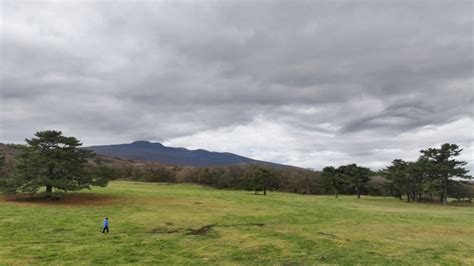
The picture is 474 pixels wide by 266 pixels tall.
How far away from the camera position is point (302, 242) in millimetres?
21469

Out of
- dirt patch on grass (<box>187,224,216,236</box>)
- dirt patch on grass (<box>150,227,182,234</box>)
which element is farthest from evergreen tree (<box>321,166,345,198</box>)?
dirt patch on grass (<box>150,227,182,234</box>)

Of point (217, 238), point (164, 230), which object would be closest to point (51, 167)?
point (164, 230)

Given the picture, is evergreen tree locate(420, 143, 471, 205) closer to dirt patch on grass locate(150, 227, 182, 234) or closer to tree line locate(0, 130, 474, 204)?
tree line locate(0, 130, 474, 204)

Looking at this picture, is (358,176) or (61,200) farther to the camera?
(358,176)

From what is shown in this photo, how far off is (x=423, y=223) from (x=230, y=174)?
83.9 meters

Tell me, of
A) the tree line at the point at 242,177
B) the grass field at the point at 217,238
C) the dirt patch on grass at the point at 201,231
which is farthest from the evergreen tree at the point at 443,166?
the dirt patch on grass at the point at 201,231

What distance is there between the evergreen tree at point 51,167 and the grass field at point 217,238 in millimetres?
3980

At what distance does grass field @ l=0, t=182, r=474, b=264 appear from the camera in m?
17.4

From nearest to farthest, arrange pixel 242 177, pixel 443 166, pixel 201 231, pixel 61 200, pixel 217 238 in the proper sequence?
pixel 217 238
pixel 201 231
pixel 61 200
pixel 443 166
pixel 242 177

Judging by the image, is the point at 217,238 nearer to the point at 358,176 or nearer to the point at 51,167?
the point at 51,167

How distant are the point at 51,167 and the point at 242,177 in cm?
6626

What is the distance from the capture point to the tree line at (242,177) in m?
40.4

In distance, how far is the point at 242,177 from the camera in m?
102

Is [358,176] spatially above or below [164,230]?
above
